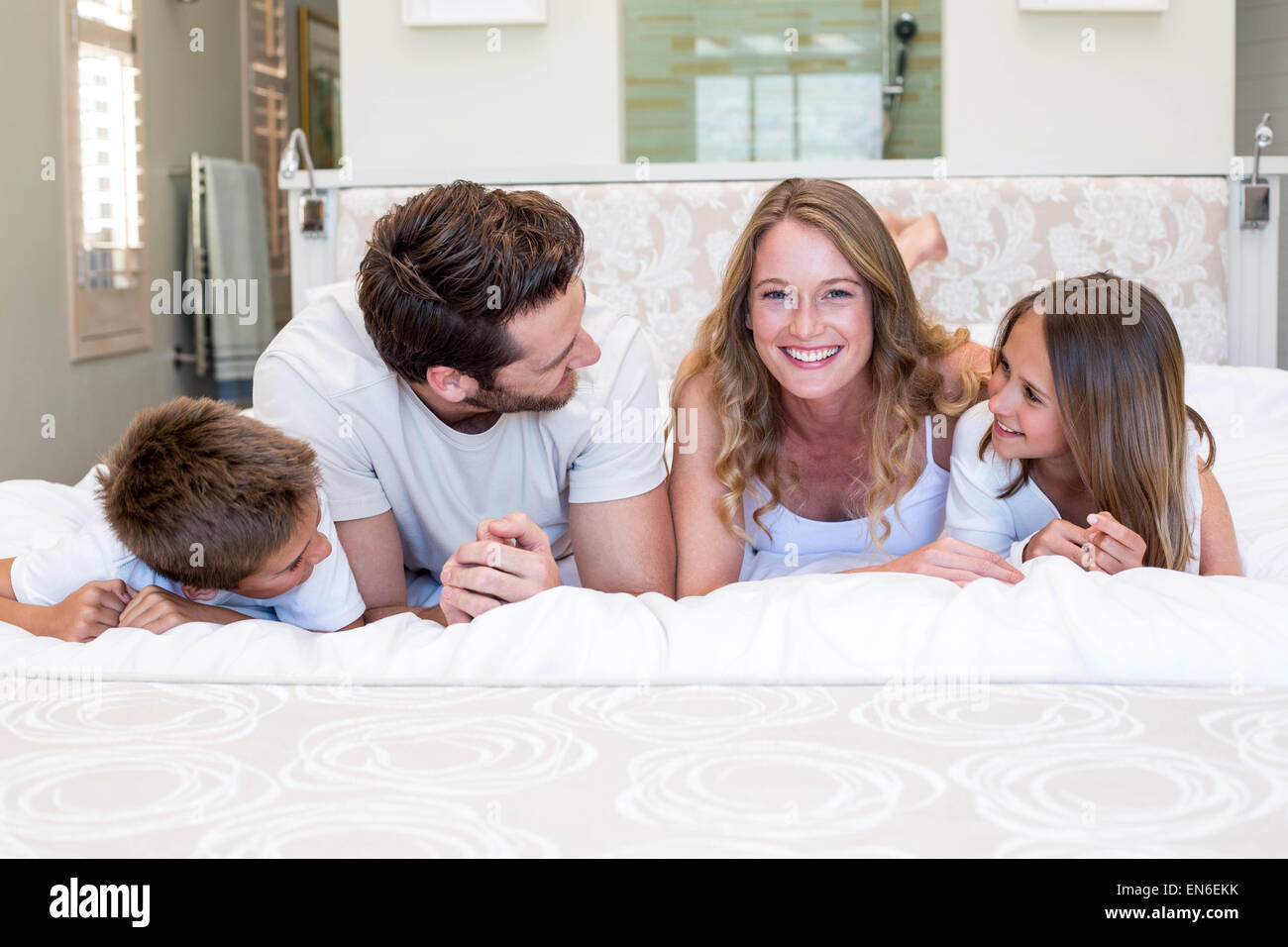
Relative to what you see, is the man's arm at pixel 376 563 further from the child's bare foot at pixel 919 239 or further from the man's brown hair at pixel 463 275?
the child's bare foot at pixel 919 239

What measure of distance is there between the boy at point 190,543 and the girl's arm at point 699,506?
19.7 inches

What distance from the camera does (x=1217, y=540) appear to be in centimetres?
155

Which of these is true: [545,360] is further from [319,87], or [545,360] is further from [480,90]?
[319,87]

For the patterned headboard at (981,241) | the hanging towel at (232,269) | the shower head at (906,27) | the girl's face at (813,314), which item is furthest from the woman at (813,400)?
the hanging towel at (232,269)

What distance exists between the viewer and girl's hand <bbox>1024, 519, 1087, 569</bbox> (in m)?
1.44

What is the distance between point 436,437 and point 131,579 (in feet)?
1.40

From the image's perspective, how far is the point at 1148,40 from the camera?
2.90m

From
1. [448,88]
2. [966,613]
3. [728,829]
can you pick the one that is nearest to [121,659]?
[728,829]

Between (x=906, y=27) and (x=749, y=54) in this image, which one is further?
(x=749, y=54)

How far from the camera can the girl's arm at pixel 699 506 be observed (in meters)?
1.69

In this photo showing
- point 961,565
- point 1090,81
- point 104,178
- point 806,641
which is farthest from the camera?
point 104,178

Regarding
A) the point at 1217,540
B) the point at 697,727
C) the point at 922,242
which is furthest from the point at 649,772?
the point at 922,242
